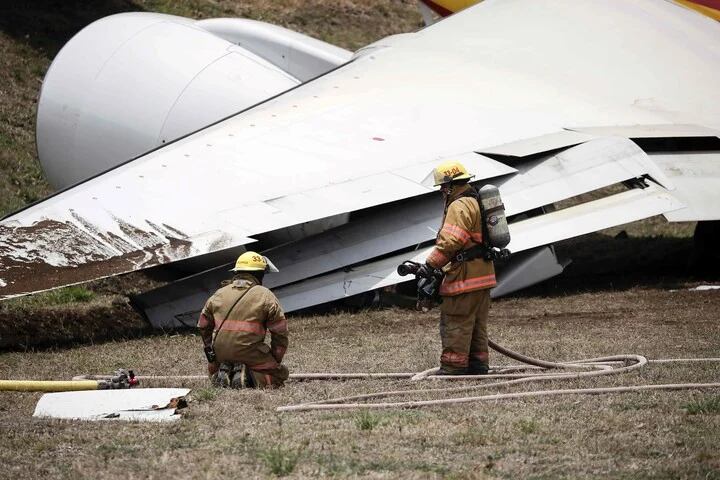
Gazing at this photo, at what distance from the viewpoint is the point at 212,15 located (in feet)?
100

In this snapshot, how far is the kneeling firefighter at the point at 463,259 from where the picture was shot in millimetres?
10117

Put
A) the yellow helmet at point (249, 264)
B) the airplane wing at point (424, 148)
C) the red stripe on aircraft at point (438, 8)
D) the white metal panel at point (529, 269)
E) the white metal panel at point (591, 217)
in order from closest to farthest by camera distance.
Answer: the yellow helmet at point (249, 264) < the airplane wing at point (424, 148) < the white metal panel at point (591, 217) < the white metal panel at point (529, 269) < the red stripe on aircraft at point (438, 8)

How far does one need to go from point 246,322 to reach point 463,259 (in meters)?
1.94

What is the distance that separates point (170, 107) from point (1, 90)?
9819mm

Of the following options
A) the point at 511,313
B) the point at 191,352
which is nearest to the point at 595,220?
the point at 511,313

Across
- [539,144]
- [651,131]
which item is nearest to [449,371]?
[539,144]

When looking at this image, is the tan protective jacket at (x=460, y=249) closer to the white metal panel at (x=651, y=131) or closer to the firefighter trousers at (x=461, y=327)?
the firefighter trousers at (x=461, y=327)

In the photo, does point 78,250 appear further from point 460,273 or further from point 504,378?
point 504,378

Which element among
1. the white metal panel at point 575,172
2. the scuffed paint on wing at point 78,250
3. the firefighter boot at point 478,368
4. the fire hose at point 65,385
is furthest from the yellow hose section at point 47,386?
the white metal panel at point 575,172

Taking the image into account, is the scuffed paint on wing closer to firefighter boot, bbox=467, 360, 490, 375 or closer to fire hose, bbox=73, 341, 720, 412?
fire hose, bbox=73, 341, 720, 412

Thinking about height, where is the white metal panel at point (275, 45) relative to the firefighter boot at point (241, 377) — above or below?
above

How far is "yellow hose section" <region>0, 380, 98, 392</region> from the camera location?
968cm

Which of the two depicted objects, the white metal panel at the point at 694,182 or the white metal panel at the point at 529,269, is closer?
the white metal panel at the point at 694,182

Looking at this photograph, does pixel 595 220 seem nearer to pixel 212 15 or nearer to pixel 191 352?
pixel 191 352
